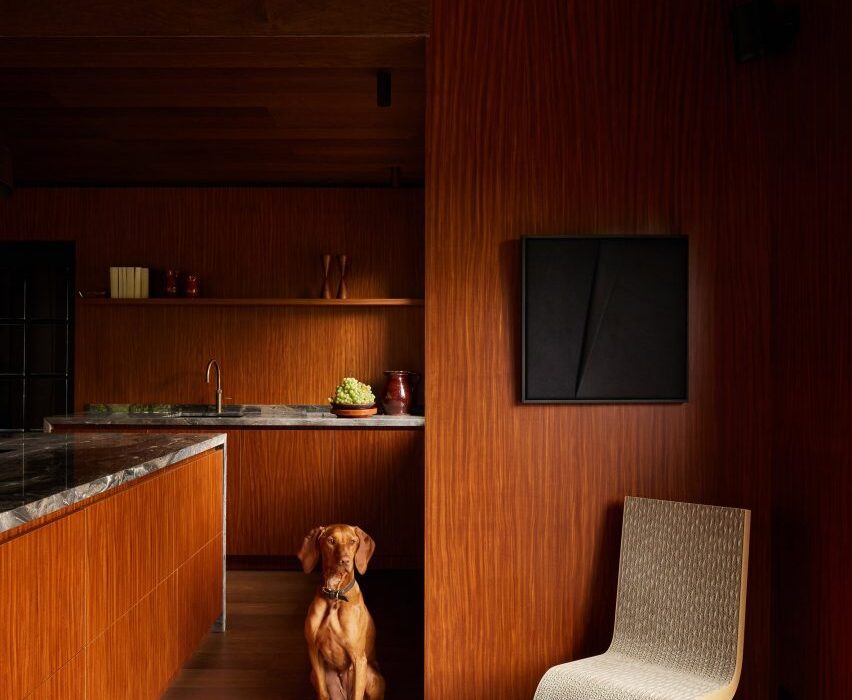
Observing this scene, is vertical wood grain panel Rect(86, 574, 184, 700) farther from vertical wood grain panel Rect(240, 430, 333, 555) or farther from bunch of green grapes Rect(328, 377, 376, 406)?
bunch of green grapes Rect(328, 377, 376, 406)

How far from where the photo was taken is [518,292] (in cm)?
229

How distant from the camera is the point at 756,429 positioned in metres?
2.27

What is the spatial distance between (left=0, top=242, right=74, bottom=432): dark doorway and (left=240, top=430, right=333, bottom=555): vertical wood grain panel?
155 cm

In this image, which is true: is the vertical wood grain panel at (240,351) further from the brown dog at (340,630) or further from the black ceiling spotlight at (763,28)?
the black ceiling spotlight at (763,28)

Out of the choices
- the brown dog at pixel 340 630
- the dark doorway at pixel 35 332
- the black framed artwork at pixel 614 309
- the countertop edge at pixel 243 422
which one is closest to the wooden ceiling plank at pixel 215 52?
the black framed artwork at pixel 614 309

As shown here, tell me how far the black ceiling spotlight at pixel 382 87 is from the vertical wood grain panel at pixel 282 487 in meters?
1.89

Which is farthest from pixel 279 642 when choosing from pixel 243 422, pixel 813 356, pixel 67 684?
pixel 813 356

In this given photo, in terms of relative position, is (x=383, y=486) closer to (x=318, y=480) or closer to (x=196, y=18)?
(x=318, y=480)

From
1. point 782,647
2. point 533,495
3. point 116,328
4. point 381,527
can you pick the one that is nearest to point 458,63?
point 533,495

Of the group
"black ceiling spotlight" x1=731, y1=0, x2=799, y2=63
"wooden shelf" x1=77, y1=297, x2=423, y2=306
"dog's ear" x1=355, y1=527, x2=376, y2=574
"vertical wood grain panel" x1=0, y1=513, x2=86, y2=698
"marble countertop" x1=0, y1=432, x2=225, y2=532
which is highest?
"black ceiling spotlight" x1=731, y1=0, x2=799, y2=63

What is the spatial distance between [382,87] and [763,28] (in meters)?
1.37

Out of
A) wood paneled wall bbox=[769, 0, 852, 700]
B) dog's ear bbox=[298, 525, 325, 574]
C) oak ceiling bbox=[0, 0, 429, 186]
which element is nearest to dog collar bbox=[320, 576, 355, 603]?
dog's ear bbox=[298, 525, 325, 574]

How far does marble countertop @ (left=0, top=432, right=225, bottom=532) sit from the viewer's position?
144cm

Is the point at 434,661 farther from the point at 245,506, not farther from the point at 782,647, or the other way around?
the point at 245,506
